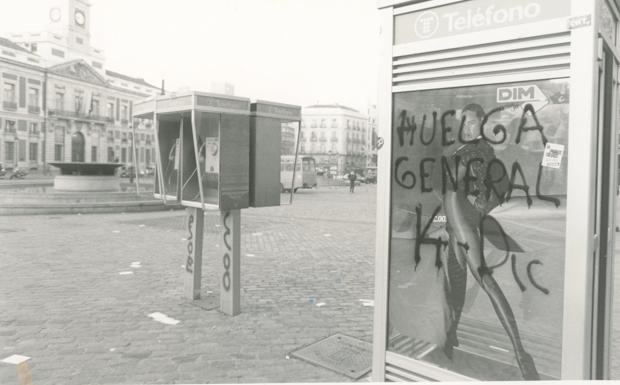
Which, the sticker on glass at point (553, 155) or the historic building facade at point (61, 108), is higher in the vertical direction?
the historic building facade at point (61, 108)

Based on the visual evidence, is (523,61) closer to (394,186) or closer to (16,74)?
(394,186)

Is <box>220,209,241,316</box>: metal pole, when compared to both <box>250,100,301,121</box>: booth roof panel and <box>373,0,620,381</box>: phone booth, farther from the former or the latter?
<box>373,0,620,381</box>: phone booth

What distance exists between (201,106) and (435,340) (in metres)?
2.81

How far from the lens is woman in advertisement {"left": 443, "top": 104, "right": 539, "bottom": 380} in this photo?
2.69m

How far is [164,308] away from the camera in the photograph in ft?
17.2

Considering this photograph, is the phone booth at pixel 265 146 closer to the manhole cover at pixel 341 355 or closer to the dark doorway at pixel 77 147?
the manhole cover at pixel 341 355

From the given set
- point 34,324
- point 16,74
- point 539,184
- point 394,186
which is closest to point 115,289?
point 34,324

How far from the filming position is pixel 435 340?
116 inches

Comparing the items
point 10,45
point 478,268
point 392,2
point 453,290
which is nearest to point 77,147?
point 10,45

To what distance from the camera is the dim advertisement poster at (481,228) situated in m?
2.52

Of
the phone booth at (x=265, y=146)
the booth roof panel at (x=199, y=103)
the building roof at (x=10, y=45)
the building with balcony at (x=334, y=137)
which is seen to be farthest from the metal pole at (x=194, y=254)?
the building with balcony at (x=334, y=137)

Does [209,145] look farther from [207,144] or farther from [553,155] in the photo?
[553,155]

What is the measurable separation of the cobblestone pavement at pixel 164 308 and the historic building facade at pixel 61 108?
31.8 m

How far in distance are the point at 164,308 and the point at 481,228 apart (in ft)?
12.0
